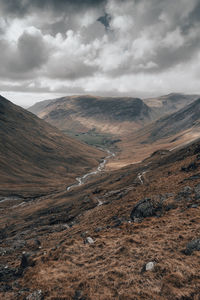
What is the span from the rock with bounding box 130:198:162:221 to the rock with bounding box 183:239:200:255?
41.5 feet

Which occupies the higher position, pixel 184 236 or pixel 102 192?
pixel 184 236

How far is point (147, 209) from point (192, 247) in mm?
14218

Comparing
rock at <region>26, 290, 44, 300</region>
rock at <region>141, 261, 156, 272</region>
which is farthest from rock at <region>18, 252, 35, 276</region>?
rock at <region>141, 261, 156, 272</region>

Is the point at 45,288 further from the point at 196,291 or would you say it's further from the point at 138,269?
the point at 196,291

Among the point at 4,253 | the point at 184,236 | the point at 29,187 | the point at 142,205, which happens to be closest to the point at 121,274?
the point at 184,236

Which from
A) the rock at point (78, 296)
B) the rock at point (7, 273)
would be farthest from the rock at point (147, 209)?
the rock at point (7, 273)

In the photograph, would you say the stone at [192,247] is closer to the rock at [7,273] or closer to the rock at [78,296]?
the rock at [78,296]

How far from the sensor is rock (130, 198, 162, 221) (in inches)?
1236

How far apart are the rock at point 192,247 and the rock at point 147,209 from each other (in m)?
12.7

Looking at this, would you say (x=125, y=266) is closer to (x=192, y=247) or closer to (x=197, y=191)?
(x=192, y=247)

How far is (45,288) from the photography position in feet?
55.9

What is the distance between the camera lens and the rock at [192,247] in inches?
693

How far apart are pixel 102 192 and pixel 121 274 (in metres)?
65.6

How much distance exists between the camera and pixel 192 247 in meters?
17.9
